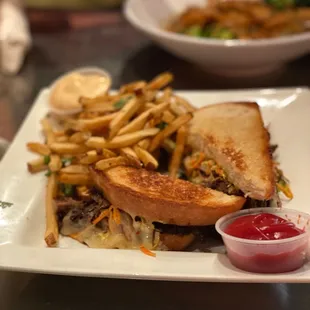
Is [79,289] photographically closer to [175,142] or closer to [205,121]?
[175,142]

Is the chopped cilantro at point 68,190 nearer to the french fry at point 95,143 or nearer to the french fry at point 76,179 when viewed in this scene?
the french fry at point 76,179

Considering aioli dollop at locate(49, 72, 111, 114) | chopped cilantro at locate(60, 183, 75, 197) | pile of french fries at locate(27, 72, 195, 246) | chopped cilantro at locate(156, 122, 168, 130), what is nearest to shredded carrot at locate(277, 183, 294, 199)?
pile of french fries at locate(27, 72, 195, 246)

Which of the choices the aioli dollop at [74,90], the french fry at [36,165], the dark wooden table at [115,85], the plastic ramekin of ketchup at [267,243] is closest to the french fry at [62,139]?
the french fry at [36,165]

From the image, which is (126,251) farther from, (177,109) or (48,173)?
(177,109)

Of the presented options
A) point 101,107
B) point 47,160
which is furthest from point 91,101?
point 47,160

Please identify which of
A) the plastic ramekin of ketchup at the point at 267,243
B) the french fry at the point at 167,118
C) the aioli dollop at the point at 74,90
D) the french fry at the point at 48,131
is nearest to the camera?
the plastic ramekin of ketchup at the point at 267,243

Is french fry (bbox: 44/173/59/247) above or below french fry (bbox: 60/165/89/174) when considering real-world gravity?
below

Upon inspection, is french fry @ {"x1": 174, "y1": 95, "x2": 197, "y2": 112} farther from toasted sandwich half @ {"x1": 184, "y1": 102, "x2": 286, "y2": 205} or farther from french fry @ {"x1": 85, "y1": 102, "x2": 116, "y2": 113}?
french fry @ {"x1": 85, "y1": 102, "x2": 116, "y2": 113}
